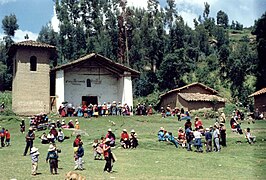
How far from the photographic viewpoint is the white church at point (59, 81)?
41.8 meters

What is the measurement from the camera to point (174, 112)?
136ft

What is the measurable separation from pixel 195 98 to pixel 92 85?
1078 cm

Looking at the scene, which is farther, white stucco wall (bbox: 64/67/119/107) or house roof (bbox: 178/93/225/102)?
house roof (bbox: 178/93/225/102)

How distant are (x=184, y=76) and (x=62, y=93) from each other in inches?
1145

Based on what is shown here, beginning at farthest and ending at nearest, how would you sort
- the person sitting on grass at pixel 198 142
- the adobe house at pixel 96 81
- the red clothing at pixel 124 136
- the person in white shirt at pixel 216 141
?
the adobe house at pixel 96 81, the red clothing at pixel 124 136, the person in white shirt at pixel 216 141, the person sitting on grass at pixel 198 142

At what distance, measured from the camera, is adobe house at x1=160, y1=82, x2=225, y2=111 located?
45.4 m

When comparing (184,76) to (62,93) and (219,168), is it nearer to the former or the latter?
(62,93)

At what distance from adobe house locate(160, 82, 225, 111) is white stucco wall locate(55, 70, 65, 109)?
12.8m

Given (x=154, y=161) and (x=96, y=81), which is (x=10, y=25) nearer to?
(x=96, y=81)

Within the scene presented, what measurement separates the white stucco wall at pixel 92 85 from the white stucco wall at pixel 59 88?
4.69 ft

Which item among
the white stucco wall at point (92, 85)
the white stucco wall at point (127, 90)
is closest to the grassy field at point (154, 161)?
the white stucco wall at point (127, 90)

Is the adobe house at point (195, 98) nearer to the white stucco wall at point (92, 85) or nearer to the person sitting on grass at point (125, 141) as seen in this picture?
the white stucco wall at point (92, 85)

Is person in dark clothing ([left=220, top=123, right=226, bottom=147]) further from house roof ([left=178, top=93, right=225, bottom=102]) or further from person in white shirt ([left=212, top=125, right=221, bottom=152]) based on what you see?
house roof ([left=178, top=93, right=225, bottom=102])

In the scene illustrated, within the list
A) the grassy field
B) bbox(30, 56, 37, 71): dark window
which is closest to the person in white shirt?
the grassy field
